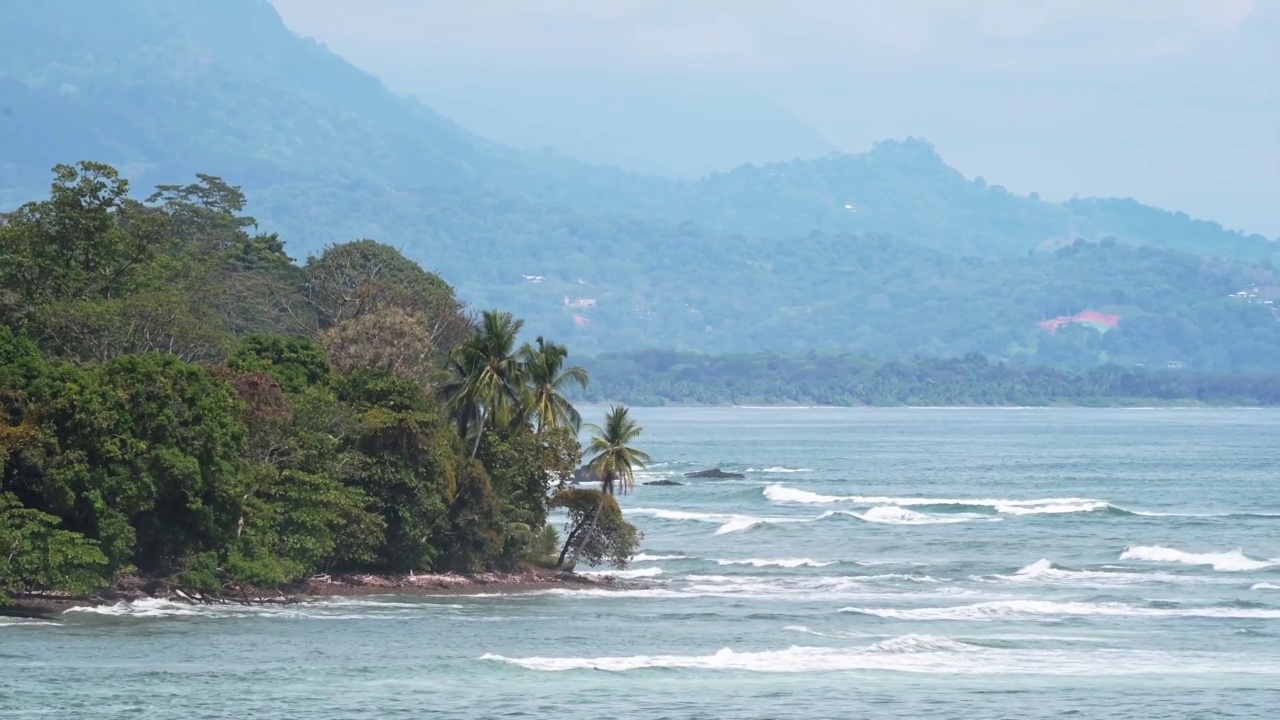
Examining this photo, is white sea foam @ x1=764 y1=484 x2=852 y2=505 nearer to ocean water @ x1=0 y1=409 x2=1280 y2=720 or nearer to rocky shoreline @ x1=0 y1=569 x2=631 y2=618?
ocean water @ x1=0 y1=409 x2=1280 y2=720

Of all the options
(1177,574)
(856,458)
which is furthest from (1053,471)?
(1177,574)

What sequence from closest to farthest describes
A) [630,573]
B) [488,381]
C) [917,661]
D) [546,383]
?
[917,661] < [488,381] < [546,383] < [630,573]

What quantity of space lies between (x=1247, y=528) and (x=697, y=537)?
22.5 metres

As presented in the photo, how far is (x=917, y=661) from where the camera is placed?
3688cm

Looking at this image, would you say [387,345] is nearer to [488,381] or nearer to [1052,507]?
[488,381]

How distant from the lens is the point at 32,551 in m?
38.5

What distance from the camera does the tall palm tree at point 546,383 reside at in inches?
2019

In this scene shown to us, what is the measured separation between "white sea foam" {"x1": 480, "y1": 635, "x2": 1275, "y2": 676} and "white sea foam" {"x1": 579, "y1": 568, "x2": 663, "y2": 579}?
54.9 feet

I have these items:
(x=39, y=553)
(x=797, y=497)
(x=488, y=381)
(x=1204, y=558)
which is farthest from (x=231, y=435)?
(x=797, y=497)

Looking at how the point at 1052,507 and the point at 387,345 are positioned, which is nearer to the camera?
the point at 387,345

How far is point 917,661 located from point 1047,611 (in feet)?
34.3

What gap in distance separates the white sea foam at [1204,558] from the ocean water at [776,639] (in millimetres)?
139

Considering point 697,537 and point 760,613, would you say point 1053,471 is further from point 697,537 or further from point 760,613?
point 760,613

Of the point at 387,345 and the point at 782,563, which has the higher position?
the point at 387,345
